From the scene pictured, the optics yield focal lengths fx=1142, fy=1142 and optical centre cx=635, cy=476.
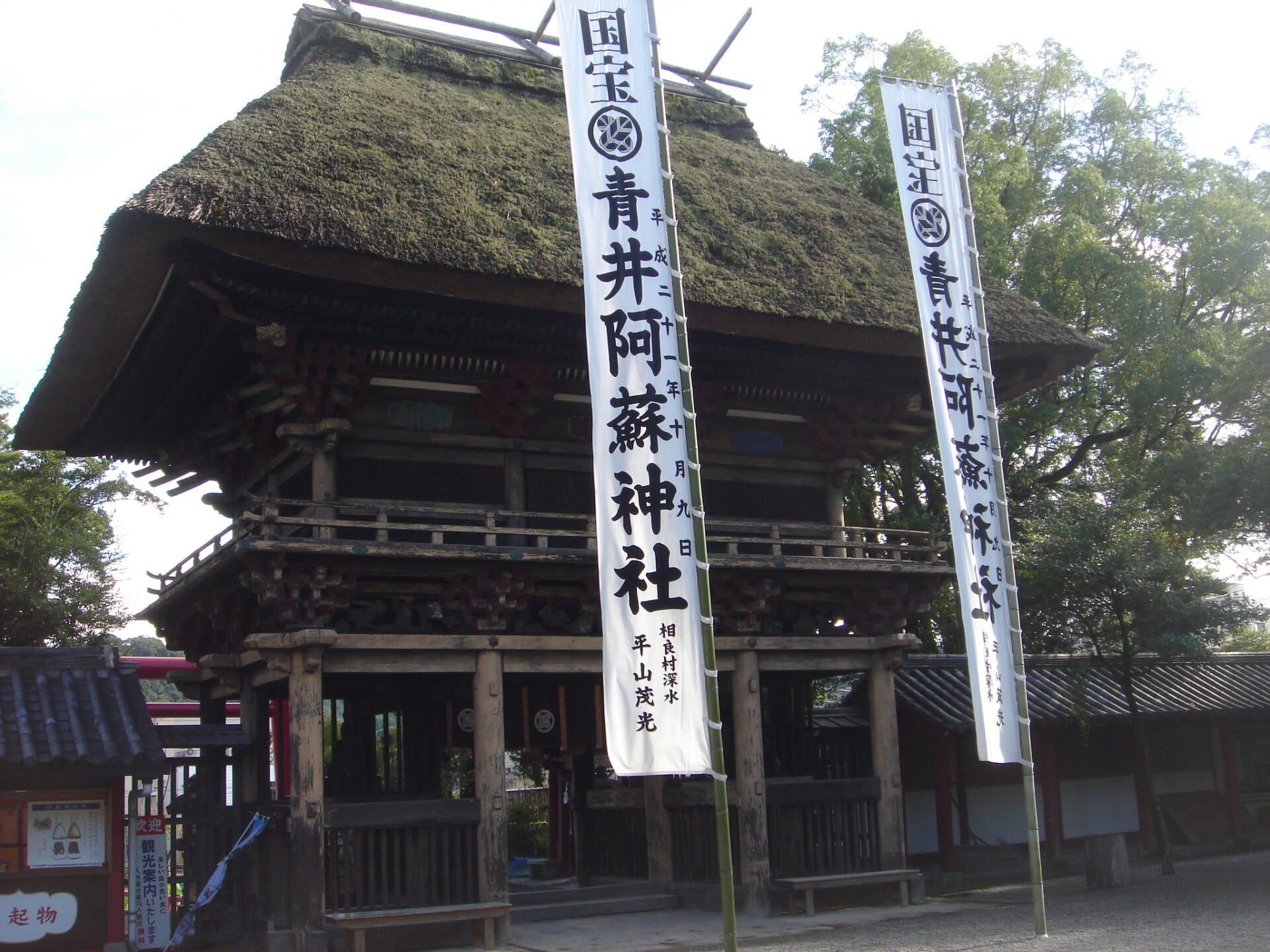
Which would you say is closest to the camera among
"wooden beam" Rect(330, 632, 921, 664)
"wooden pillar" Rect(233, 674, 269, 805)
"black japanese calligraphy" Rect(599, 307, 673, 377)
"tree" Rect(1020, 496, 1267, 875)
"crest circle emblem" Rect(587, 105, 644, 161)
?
"black japanese calligraphy" Rect(599, 307, 673, 377)

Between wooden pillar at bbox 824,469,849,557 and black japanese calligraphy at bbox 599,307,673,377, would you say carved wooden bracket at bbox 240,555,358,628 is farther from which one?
wooden pillar at bbox 824,469,849,557

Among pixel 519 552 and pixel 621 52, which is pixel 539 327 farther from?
pixel 621 52

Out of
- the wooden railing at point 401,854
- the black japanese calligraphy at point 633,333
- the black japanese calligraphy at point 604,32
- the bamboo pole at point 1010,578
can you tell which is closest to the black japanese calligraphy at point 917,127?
the bamboo pole at point 1010,578

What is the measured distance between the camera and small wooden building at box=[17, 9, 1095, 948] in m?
9.91

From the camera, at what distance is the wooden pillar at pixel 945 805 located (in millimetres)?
14844

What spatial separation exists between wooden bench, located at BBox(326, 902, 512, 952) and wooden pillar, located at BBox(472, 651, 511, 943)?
0.40 ft

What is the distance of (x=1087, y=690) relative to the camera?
16.1 metres

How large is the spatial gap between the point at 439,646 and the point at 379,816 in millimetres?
1545

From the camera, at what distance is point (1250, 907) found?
413 inches

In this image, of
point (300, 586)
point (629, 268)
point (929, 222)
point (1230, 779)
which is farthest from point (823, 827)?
point (1230, 779)

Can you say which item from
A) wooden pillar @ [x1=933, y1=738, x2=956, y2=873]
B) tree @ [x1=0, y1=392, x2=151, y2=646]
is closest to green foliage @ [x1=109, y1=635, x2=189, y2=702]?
tree @ [x1=0, y1=392, x2=151, y2=646]

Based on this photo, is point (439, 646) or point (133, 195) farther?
point (439, 646)

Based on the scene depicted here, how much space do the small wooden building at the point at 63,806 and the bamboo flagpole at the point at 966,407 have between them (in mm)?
6537

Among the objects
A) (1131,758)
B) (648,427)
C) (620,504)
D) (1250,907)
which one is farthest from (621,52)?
(1131,758)
